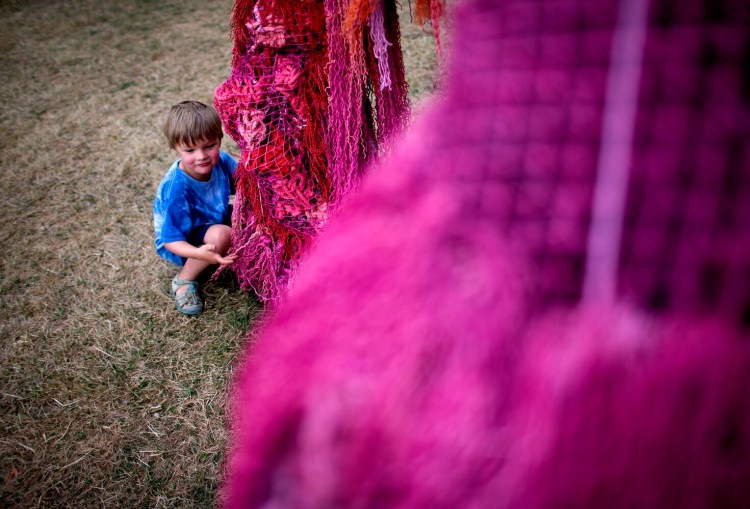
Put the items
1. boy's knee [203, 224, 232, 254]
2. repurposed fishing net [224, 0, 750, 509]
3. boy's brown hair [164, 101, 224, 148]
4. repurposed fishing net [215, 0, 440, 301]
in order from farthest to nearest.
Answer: boy's knee [203, 224, 232, 254], boy's brown hair [164, 101, 224, 148], repurposed fishing net [215, 0, 440, 301], repurposed fishing net [224, 0, 750, 509]

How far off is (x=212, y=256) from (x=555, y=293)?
140cm

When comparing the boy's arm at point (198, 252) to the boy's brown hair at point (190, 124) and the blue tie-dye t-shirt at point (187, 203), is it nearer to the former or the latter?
the blue tie-dye t-shirt at point (187, 203)

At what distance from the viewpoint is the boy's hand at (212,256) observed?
5.05ft

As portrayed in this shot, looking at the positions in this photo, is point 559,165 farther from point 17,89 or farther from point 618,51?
point 17,89

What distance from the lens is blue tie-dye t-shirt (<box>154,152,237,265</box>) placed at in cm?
154

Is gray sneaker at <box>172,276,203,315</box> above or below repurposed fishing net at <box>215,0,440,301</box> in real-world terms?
below

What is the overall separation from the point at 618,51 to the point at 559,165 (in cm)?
6

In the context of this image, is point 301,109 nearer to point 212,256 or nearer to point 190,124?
point 190,124

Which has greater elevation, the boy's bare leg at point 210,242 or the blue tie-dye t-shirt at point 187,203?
the blue tie-dye t-shirt at point 187,203

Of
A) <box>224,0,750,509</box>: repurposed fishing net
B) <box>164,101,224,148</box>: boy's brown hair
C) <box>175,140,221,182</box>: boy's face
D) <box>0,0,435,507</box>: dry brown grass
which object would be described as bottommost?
<box>0,0,435,507</box>: dry brown grass

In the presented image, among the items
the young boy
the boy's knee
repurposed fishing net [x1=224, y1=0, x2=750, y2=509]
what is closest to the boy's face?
the young boy

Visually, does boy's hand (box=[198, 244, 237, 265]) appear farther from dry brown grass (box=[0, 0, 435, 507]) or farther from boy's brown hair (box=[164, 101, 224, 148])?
boy's brown hair (box=[164, 101, 224, 148])

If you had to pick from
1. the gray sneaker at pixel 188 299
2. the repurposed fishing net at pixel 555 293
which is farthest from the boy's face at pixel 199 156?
the repurposed fishing net at pixel 555 293

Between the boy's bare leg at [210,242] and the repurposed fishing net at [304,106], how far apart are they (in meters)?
0.23
